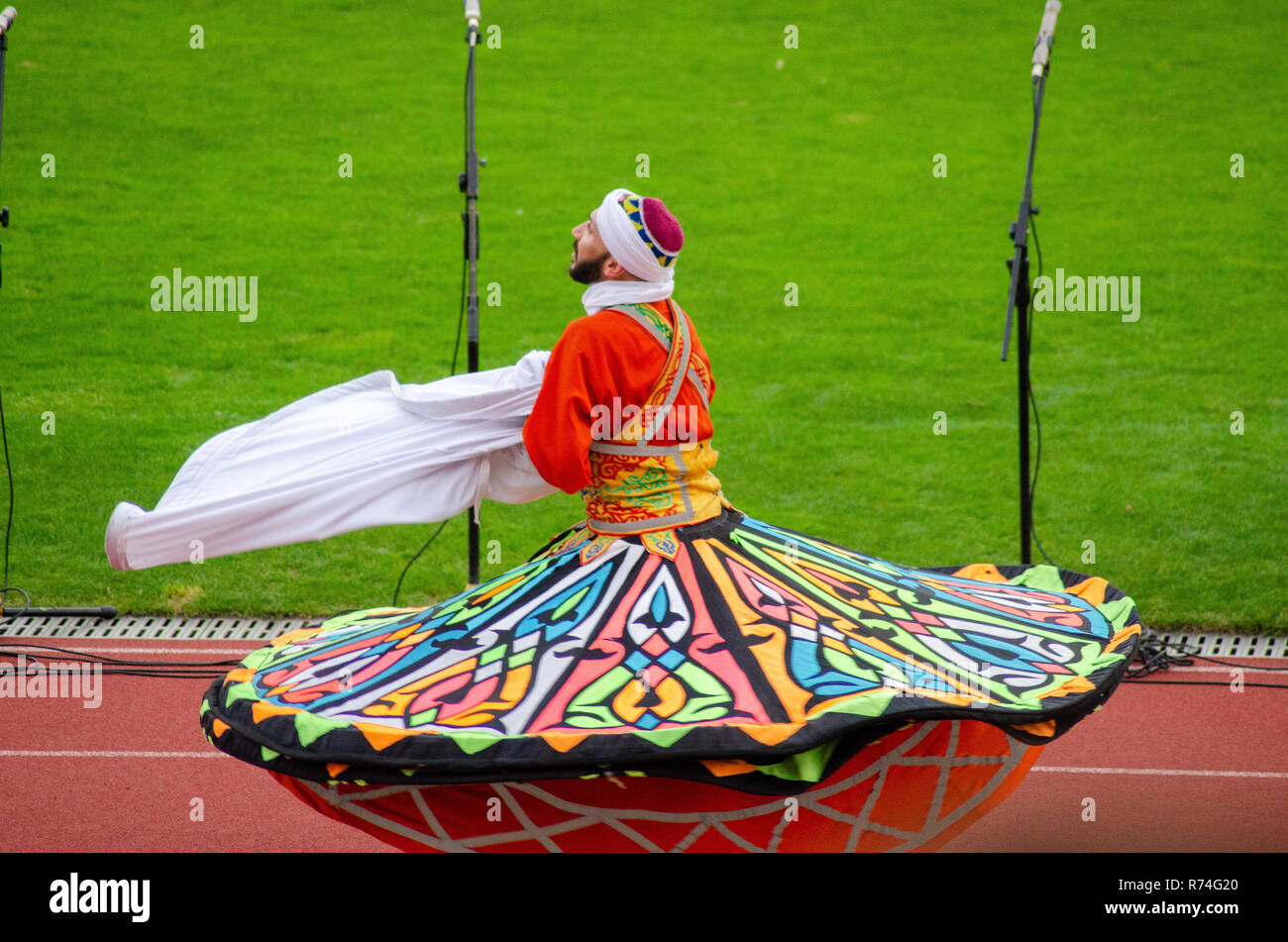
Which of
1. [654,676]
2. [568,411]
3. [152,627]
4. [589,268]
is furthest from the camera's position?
[152,627]

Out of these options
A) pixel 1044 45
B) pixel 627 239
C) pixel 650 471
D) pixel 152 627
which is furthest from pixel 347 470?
pixel 152 627

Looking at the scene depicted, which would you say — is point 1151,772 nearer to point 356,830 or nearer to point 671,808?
point 671,808

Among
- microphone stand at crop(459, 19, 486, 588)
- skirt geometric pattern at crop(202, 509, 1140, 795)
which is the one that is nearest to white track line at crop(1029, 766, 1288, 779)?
skirt geometric pattern at crop(202, 509, 1140, 795)

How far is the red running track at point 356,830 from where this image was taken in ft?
15.4

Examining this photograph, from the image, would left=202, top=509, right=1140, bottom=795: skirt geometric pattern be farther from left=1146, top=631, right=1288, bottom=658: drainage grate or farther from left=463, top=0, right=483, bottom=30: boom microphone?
left=1146, top=631, right=1288, bottom=658: drainage grate

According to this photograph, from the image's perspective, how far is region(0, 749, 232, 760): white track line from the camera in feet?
17.5

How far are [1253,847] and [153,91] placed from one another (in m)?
13.1

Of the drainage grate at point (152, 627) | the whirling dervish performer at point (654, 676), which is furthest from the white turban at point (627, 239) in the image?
the drainage grate at point (152, 627)

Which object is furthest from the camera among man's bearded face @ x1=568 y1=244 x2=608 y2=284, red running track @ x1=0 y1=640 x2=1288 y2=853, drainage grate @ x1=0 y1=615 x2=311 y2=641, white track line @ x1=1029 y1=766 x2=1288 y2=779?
drainage grate @ x1=0 y1=615 x2=311 y2=641

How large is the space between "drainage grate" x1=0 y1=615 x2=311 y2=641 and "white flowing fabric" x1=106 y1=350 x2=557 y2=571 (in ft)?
10.0

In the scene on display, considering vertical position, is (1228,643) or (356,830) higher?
(1228,643)

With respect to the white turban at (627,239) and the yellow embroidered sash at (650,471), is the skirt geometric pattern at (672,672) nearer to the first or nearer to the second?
the yellow embroidered sash at (650,471)

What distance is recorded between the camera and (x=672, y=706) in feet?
10.4

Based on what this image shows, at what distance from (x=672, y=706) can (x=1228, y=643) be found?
446 cm
